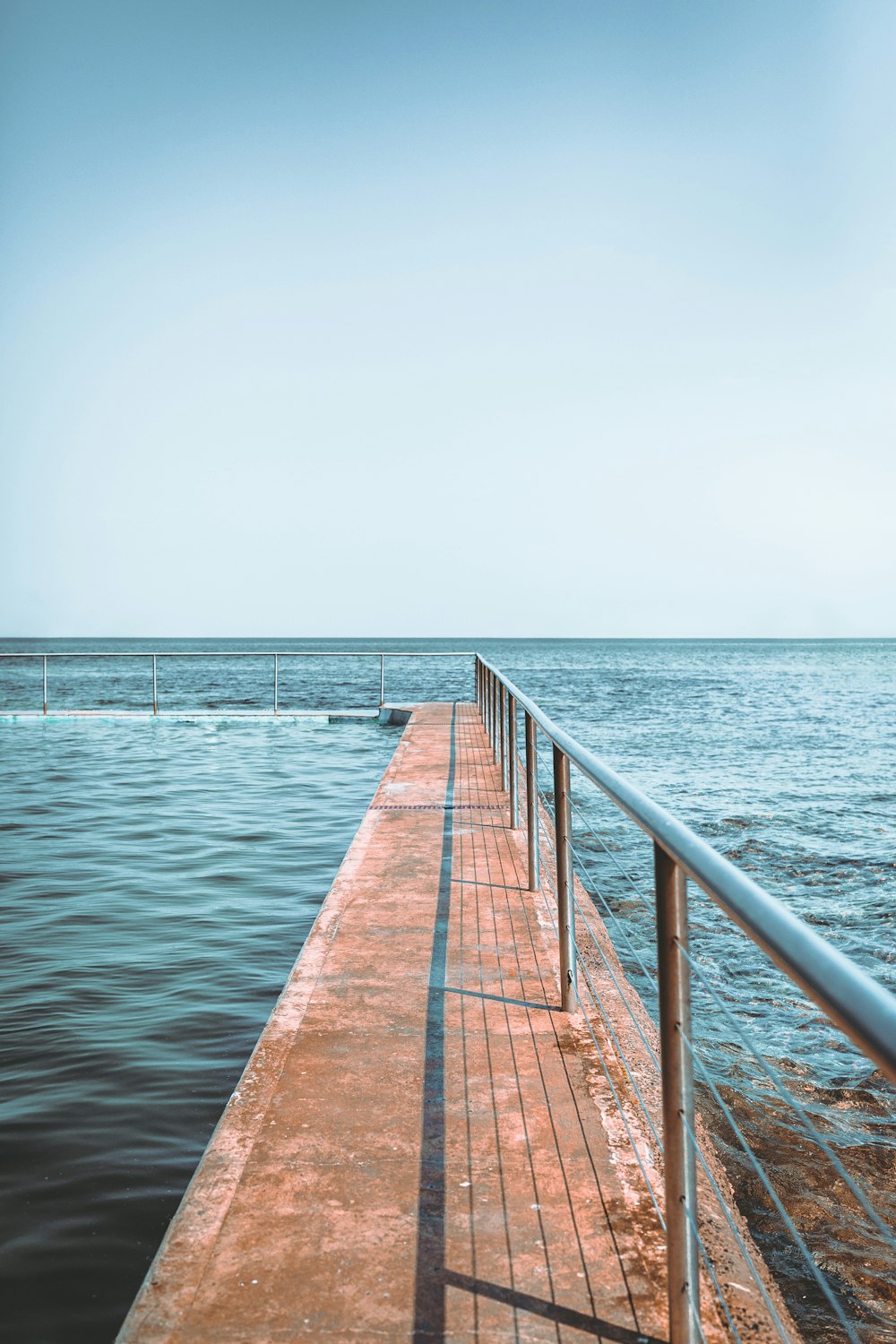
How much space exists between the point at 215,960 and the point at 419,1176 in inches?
111

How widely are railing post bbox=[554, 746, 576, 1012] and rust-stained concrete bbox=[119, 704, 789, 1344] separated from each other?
106 mm

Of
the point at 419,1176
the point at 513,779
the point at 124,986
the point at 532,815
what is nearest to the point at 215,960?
the point at 124,986

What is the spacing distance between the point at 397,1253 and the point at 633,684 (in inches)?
1733

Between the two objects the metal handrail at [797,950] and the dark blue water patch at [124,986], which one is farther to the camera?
the dark blue water patch at [124,986]

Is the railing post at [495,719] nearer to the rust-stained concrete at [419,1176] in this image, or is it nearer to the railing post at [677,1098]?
the rust-stained concrete at [419,1176]

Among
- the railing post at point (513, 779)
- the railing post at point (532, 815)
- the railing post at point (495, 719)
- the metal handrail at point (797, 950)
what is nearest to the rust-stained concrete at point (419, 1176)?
the railing post at point (532, 815)

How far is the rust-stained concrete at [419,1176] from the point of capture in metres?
1.83

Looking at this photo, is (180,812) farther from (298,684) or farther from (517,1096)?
(298,684)

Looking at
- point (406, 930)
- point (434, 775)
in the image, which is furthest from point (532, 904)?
point (434, 775)

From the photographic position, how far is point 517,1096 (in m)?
2.72

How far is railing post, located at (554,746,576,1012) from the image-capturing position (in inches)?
130

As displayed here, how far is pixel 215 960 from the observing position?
4.90 meters

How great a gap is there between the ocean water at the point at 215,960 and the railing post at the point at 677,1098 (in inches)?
31.3

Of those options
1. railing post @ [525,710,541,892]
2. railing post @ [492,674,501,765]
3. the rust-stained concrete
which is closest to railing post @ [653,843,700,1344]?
the rust-stained concrete
